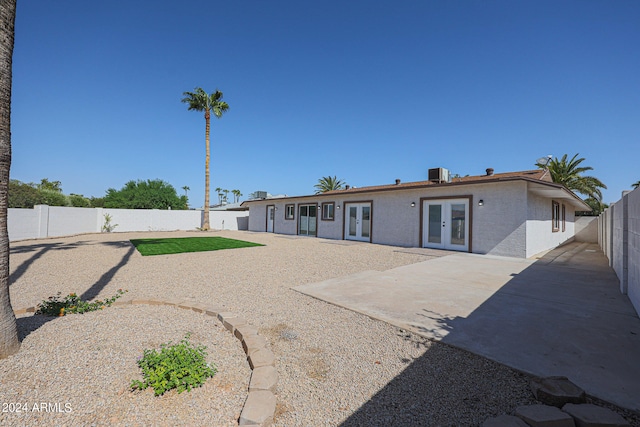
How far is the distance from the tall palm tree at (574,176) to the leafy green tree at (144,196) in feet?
127

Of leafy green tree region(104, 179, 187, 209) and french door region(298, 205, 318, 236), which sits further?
leafy green tree region(104, 179, 187, 209)

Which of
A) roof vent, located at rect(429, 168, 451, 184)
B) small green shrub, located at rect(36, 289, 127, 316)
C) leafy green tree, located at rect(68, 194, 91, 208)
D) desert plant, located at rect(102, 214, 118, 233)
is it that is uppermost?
roof vent, located at rect(429, 168, 451, 184)

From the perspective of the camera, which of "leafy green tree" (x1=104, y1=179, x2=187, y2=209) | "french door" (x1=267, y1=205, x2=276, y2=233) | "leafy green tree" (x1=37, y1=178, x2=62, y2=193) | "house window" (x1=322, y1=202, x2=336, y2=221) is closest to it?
"house window" (x1=322, y1=202, x2=336, y2=221)

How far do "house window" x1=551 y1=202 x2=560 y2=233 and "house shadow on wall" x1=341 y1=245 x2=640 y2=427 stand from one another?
428 inches

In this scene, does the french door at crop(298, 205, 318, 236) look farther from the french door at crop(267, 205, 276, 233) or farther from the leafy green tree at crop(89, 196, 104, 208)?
the leafy green tree at crop(89, 196, 104, 208)

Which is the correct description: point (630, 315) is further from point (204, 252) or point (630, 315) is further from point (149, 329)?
point (204, 252)

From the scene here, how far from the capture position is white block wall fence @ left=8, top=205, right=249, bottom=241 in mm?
15109

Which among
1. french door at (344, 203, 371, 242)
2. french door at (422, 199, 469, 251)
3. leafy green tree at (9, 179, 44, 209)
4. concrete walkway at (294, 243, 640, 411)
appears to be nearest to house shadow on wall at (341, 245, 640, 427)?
concrete walkway at (294, 243, 640, 411)

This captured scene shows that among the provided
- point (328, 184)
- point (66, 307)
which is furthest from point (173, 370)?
point (328, 184)

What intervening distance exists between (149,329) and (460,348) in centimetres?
350

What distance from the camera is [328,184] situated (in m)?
38.7

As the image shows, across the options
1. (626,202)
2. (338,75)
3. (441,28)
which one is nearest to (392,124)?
(338,75)

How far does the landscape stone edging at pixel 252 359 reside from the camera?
1.79 m

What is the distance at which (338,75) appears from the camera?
1577 cm
